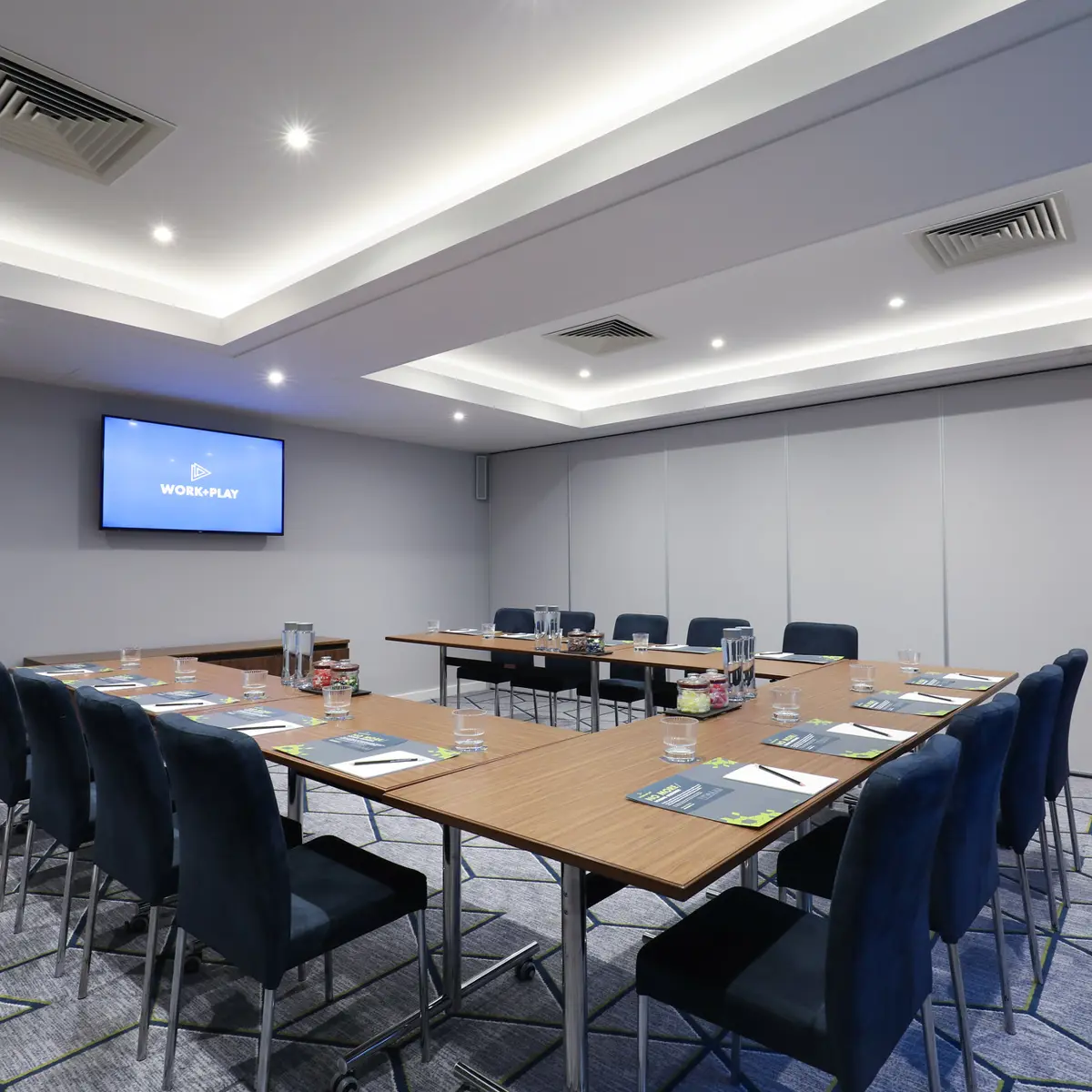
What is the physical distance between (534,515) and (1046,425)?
477 cm

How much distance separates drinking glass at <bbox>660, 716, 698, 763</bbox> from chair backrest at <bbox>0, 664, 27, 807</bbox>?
8.11 ft

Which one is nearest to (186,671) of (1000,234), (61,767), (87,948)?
(61,767)

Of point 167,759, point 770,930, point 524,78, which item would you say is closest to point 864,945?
point 770,930

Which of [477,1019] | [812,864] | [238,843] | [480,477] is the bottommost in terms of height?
[477,1019]

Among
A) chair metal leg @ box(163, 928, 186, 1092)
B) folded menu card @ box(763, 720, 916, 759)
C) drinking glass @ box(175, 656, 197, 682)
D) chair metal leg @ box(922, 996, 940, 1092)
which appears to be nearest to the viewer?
chair metal leg @ box(922, 996, 940, 1092)

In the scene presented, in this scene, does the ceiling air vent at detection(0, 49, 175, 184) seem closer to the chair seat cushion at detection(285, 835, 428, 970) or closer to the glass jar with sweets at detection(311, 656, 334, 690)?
the glass jar with sweets at detection(311, 656, 334, 690)

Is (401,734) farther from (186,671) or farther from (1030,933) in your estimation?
(1030,933)

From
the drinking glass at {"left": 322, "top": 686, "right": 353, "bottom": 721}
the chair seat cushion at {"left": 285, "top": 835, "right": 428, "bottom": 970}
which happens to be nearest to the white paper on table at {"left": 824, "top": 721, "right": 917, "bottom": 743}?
the chair seat cushion at {"left": 285, "top": 835, "right": 428, "bottom": 970}

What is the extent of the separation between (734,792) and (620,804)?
294 mm

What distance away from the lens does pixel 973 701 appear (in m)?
2.98

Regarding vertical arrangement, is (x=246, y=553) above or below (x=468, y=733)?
above

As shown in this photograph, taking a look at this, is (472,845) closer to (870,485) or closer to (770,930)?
(770,930)

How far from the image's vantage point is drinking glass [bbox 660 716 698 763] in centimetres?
210

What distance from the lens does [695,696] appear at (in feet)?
9.02
